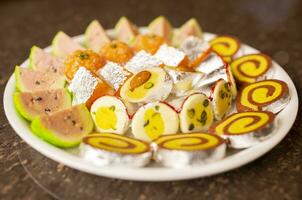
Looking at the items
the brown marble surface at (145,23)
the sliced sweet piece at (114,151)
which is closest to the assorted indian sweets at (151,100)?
the sliced sweet piece at (114,151)

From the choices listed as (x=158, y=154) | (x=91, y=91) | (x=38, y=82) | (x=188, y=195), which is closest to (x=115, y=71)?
(x=91, y=91)

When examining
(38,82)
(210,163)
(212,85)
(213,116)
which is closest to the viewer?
(210,163)

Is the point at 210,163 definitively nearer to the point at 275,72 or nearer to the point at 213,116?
the point at 213,116

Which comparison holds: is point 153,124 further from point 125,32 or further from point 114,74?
point 125,32

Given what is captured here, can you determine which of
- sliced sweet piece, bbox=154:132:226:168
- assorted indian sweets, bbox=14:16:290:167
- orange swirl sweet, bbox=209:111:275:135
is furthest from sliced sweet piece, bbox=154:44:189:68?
sliced sweet piece, bbox=154:132:226:168

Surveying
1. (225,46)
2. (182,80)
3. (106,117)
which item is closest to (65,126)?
(106,117)

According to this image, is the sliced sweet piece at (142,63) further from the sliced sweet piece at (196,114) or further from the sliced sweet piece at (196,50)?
the sliced sweet piece at (196,114)
